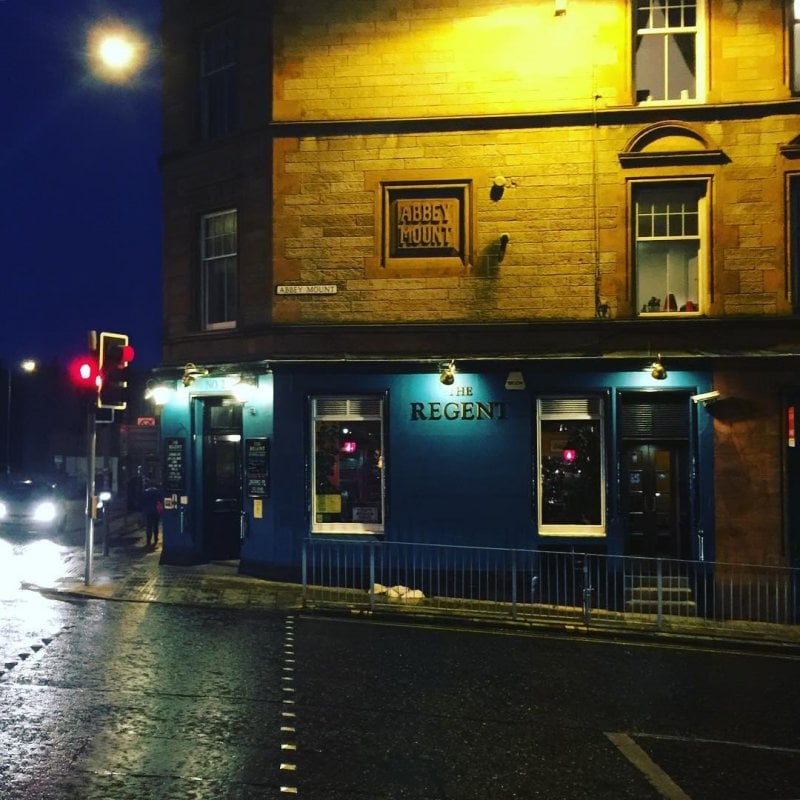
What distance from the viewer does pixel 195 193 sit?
17.5 m

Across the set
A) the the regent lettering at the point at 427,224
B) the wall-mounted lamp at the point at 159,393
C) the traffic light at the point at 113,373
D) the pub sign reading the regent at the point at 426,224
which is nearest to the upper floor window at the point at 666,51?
the pub sign reading the regent at the point at 426,224

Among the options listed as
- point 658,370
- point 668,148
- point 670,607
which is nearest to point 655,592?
point 670,607

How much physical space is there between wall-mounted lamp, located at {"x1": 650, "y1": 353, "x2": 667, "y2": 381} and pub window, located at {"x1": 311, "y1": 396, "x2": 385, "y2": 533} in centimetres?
461

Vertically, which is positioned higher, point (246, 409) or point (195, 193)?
point (195, 193)

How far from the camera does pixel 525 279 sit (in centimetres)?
1548

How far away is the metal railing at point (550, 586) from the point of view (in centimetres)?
1316

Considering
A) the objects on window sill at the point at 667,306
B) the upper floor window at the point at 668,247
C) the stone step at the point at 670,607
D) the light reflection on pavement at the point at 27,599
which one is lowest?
the stone step at the point at 670,607

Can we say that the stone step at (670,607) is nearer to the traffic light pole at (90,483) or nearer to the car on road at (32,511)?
the traffic light pole at (90,483)

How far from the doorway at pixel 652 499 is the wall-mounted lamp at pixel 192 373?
25.6ft

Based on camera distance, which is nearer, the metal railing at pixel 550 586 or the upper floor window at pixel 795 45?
→ the metal railing at pixel 550 586

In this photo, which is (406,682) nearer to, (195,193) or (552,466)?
(552,466)

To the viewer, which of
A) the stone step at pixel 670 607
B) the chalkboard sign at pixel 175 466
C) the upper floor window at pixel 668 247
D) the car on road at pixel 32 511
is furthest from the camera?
the car on road at pixel 32 511

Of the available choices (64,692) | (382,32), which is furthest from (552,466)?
(64,692)

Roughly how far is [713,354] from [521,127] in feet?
16.4
